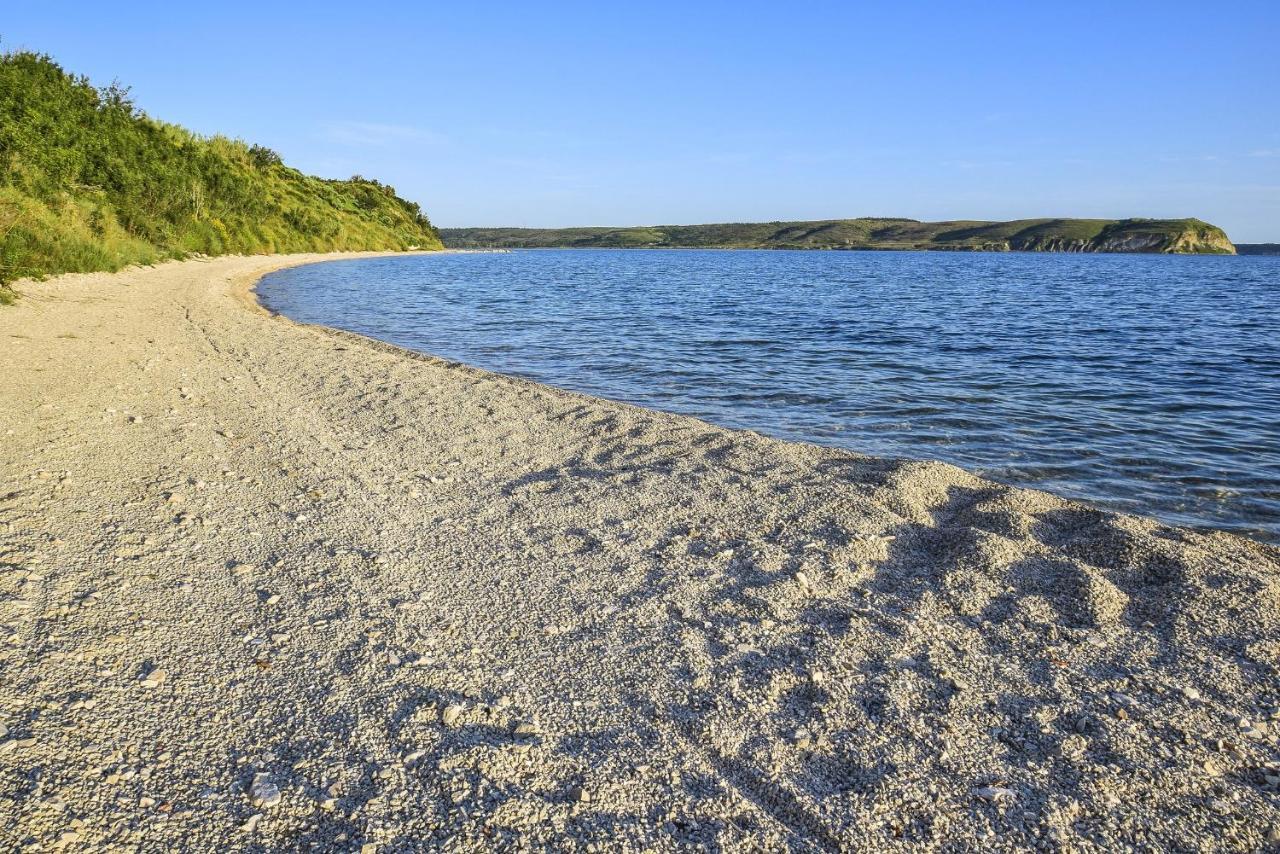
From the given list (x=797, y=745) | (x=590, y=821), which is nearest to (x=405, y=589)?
(x=590, y=821)

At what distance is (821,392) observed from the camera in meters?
13.6

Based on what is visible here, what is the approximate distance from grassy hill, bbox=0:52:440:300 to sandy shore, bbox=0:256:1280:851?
15328 mm

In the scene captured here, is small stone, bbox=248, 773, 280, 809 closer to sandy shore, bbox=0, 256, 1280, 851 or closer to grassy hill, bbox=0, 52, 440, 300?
sandy shore, bbox=0, 256, 1280, 851

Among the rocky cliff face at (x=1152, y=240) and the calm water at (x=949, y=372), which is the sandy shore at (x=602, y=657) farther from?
the rocky cliff face at (x=1152, y=240)

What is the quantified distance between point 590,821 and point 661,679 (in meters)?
1.11

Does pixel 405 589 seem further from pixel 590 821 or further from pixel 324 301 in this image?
pixel 324 301

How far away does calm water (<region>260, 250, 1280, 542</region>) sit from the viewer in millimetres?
9250

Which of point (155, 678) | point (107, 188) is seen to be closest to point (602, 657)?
point (155, 678)

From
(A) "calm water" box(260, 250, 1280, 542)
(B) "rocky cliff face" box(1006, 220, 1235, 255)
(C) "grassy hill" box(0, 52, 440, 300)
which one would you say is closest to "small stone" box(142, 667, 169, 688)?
(A) "calm water" box(260, 250, 1280, 542)

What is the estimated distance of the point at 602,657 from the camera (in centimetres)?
420

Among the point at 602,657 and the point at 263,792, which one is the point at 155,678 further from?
Result: the point at 602,657

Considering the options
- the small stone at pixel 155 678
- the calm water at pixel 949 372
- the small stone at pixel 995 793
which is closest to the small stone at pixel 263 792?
the small stone at pixel 155 678

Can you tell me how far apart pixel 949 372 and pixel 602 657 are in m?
13.9

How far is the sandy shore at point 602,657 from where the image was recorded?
2.99m
